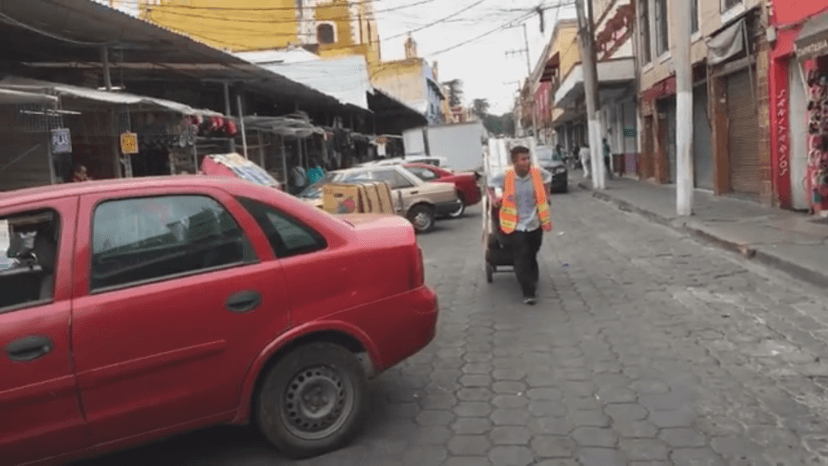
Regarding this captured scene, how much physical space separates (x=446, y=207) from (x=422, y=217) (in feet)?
2.02

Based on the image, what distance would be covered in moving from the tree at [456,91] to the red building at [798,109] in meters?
112

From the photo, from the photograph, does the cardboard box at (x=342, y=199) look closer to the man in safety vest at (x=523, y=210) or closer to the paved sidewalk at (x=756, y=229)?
the man in safety vest at (x=523, y=210)

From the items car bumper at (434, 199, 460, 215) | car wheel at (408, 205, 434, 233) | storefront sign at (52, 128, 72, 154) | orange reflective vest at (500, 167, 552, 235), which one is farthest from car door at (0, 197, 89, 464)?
car bumper at (434, 199, 460, 215)

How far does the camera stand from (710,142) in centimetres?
1817

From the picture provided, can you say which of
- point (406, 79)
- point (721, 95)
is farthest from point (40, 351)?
point (406, 79)

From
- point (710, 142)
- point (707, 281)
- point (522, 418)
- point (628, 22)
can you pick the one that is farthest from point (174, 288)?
point (628, 22)

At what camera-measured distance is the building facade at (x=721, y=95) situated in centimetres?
1388

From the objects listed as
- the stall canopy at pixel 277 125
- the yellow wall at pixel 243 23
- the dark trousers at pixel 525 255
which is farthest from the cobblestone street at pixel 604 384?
the yellow wall at pixel 243 23

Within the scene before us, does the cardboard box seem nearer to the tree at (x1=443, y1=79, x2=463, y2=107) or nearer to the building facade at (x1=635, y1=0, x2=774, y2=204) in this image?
the building facade at (x1=635, y1=0, x2=774, y2=204)

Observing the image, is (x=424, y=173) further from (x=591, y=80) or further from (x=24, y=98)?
(x=24, y=98)

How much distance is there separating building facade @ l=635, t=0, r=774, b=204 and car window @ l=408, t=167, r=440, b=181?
6112 mm

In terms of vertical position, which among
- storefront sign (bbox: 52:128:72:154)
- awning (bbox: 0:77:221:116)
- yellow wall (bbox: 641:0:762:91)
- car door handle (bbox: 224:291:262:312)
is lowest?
car door handle (bbox: 224:291:262:312)

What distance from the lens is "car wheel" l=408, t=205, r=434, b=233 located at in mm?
14836

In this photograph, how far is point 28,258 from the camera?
3.59m
